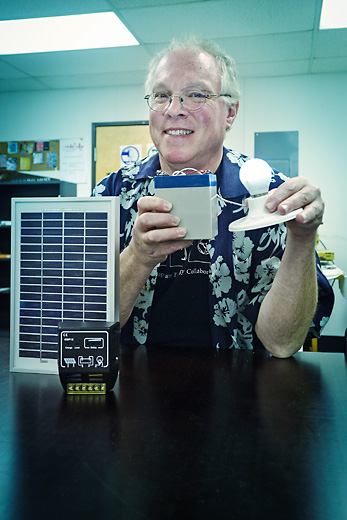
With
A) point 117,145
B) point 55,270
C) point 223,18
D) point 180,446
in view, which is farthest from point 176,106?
point 117,145

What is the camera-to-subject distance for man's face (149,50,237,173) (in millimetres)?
1201

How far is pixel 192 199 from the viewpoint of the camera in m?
0.77

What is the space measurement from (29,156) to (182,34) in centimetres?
313

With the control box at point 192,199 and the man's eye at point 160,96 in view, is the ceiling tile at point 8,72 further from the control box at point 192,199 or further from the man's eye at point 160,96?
the control box at point 192,199

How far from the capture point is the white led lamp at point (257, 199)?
29.2 inches

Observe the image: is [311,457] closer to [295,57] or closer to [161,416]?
[161,416]

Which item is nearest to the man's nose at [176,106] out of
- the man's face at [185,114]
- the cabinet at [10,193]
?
the man's face at [185,114]

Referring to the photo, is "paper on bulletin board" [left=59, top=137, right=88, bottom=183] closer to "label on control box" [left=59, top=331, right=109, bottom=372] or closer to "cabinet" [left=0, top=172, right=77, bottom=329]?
"cabinet" [left=0, top=172, right=77, bottom=329]

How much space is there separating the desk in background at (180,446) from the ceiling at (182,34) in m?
2.88

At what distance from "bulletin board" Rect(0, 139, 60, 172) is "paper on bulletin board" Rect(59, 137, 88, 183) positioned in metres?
0.07

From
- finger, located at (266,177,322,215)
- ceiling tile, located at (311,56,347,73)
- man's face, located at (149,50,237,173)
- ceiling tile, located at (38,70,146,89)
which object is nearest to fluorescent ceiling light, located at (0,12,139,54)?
ceiling tile, located at (38,70,146,89)

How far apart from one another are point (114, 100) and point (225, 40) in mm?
1595

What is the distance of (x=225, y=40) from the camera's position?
3562 mm

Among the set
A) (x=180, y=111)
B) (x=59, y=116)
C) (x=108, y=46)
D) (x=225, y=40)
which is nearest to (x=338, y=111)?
(x=225, y=40)
